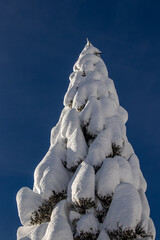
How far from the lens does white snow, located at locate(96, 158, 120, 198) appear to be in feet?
16.4

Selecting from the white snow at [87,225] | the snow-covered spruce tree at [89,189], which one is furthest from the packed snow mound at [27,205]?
the white snow at [87,225]

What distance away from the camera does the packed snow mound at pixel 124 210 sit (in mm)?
4211

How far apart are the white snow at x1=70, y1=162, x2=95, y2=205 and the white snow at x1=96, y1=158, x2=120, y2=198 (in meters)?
0.21

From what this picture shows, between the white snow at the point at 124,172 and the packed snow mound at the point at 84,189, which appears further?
the white snow at the point at 124,172

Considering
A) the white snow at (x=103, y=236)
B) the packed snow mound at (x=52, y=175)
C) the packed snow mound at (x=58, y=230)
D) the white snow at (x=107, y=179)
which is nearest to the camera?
the packed snow mound at (x=58, y=230)

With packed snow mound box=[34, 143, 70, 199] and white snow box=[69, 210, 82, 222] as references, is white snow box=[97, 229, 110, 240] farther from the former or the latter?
packed snow mound box=[34, 143, 70, 199]

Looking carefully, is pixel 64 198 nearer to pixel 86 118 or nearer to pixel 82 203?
pixel 82 203

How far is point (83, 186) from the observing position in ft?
15.9

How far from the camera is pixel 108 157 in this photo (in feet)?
19.4

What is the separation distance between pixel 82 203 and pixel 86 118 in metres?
2.90

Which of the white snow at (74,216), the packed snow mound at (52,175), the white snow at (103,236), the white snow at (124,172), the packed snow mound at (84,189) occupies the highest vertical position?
→ the packed snow mound at (52,175)

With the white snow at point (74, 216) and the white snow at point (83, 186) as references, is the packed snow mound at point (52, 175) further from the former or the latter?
the white snow at point (74, 216)

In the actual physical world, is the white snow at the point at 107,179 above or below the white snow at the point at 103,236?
above

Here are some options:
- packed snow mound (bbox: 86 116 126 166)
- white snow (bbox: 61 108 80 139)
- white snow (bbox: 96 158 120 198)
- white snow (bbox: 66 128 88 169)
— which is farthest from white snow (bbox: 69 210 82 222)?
white snow (bbox: 61 108 80 139)
